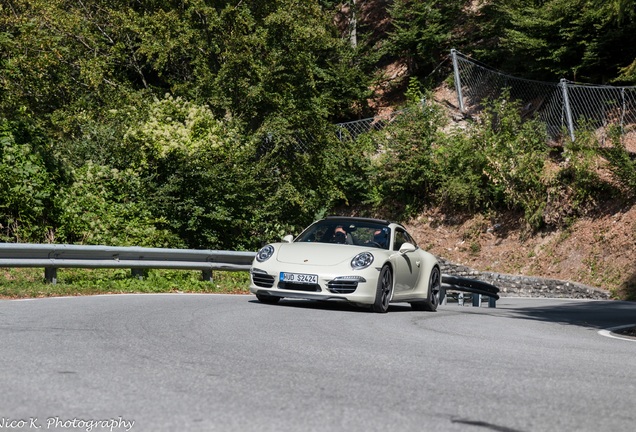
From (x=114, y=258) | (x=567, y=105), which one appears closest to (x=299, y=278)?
(x=114, y=258)

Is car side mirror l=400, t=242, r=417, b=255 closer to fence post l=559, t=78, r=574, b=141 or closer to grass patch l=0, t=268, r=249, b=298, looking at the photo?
grass patch l=0, t=268, r=249, b=298

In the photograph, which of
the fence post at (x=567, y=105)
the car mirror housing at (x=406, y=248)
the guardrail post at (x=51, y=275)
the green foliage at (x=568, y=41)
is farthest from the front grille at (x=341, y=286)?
the green foliage at (x=568, y=41)

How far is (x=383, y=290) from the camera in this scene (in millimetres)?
13555

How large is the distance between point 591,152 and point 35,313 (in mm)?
22350

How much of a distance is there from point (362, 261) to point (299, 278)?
0.94 meters

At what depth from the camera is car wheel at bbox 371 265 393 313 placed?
1340 centimetres

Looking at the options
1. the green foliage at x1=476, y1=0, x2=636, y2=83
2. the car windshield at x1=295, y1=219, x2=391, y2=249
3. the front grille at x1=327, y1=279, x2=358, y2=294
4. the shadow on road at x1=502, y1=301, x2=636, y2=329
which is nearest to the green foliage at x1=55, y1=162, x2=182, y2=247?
the car windshield at x1=295, y1=219, x2=391, y2=249

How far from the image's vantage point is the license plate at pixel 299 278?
13117mm

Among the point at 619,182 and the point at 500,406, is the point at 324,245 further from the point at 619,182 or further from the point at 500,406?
the point at 619,182

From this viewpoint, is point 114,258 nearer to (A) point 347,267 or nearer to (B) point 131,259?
(B) point 131,259

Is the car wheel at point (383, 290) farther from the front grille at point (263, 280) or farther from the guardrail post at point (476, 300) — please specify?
the guardrail post at point (476, 300)

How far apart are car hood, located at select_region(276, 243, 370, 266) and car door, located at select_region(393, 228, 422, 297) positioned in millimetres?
598

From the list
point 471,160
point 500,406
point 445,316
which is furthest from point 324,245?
point 471,160

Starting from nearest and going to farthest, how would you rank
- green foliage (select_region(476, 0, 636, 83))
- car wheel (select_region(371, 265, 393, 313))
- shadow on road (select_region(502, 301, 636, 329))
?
car wheel (select_region(371, 265, 393, 313))
shadow on road (select_region(502, 301, 636, 329))
green foliage (select_region(476, 0, 636, 83))
